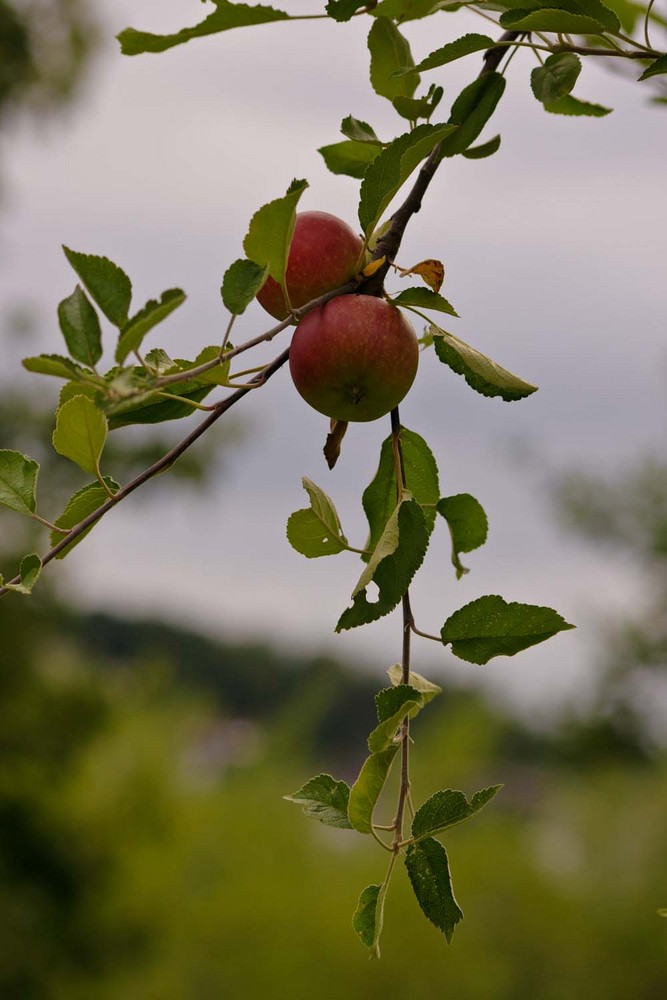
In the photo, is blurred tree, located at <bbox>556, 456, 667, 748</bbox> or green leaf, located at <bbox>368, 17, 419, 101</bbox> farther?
blurred tree, located at <bbox>556, 456, 667, 748</bbox>

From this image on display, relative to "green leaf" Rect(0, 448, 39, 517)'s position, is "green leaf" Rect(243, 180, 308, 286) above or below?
above

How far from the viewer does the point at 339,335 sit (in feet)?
1.48

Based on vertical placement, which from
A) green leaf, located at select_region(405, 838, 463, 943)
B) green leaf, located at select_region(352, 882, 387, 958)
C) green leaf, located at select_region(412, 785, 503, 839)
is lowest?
green leaf, located at select_region(352, 882, 387, 958)

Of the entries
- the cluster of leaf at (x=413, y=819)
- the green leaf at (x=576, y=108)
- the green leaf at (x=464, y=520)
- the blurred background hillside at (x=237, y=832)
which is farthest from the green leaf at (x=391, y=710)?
the blurred background hillside at (x=237, y=832)

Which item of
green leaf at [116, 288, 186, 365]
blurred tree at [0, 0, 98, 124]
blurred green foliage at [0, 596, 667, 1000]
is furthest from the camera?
blurred tree at [0, 0, 98, 124]

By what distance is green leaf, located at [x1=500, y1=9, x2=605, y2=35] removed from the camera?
430 mm

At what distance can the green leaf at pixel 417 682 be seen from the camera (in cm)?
45

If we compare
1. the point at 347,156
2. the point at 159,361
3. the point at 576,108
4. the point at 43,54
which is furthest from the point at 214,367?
the point at 43,54

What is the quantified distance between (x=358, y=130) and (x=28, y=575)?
259 mm

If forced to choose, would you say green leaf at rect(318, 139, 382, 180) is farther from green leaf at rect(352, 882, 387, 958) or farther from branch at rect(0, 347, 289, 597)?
green leaf at rect(352, 882, 387, 958)

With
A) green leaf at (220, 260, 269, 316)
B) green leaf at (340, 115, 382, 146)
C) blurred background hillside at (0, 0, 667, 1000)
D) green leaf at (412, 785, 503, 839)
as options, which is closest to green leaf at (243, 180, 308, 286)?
green leaf at (220, 260, 269, 316)

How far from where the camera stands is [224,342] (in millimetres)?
388

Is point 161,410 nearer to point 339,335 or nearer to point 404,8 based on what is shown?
point 339,335

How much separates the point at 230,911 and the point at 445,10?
5.25 meters
